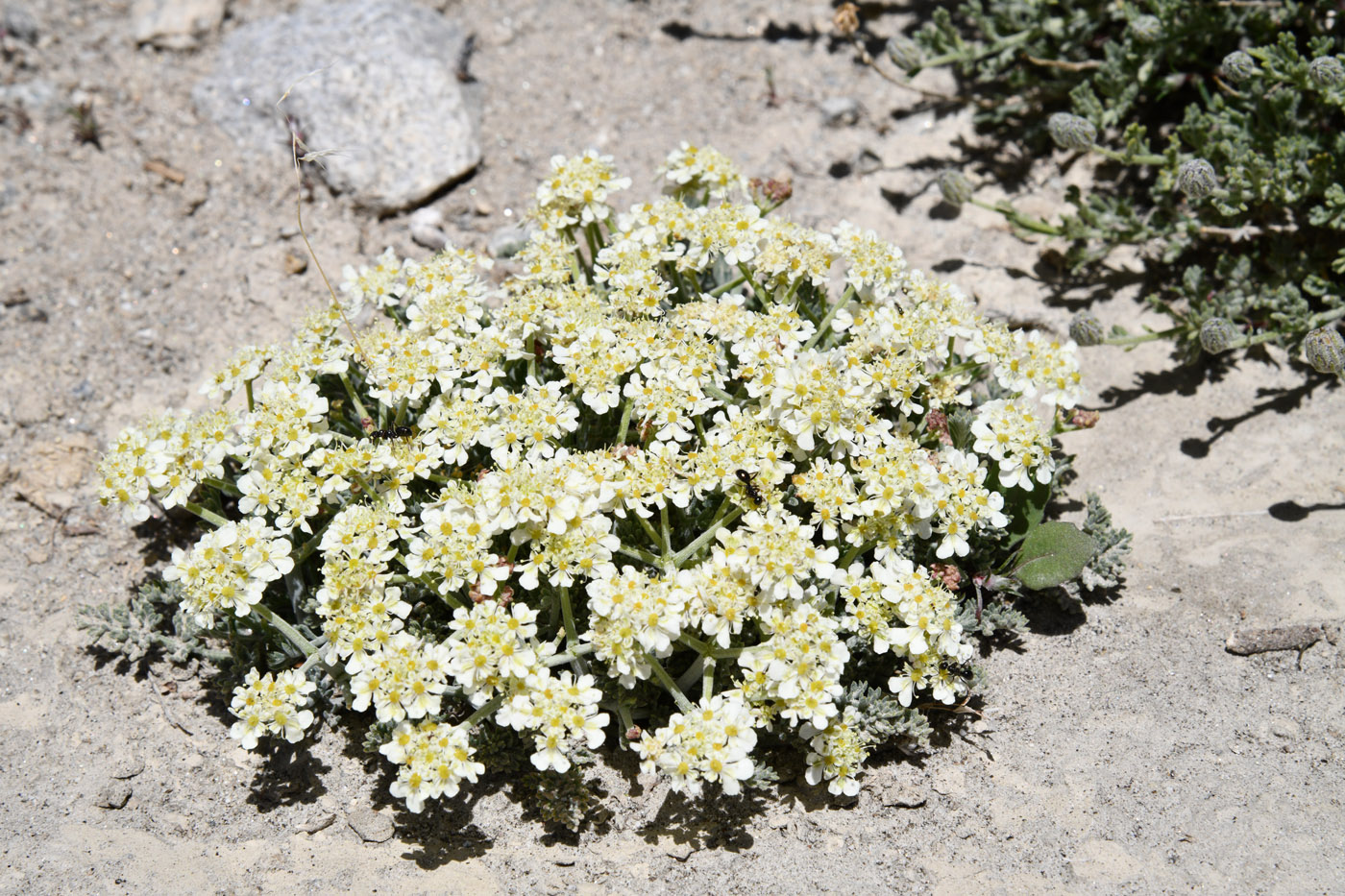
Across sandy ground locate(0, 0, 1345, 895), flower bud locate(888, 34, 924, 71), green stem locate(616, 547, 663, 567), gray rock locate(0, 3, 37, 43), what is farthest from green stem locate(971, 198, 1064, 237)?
gray rock locate(0, 3, 37, 43)

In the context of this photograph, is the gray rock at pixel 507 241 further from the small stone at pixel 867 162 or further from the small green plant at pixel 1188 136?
the small green plant at pixel 1188 136

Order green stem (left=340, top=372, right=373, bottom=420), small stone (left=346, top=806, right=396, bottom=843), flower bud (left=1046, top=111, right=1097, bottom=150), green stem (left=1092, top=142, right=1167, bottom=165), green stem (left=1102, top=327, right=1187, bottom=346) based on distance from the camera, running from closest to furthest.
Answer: small stone (left=346, top=806, right=396, bottom=843) < green stem (left=340, top=372, right=373, bottom=420) < green stem (left=1102, top=327, right=1187, bottom=346) < flower bud (left=1046, top=111, right=1097, bottom=150) < green stem (left=1092, top=142, right=1167, bottom=165)

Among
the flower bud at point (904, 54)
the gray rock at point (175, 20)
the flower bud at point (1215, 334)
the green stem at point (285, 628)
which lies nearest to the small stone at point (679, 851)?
the green stem at point (285, 628)

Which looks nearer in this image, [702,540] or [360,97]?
[702,540]

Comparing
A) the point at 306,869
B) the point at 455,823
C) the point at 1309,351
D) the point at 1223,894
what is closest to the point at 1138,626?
the point at 1223,894

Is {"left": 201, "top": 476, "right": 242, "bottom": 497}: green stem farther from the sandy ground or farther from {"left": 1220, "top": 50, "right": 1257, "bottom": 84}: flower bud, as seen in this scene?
{"left": 1220, "top": 50, "right": 1257, "bottom": 84}: flower bud

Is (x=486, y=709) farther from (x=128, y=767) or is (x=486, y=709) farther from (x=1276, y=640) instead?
(x=1276, y=640)

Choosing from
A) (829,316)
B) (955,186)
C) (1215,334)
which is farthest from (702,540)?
(955,186)
